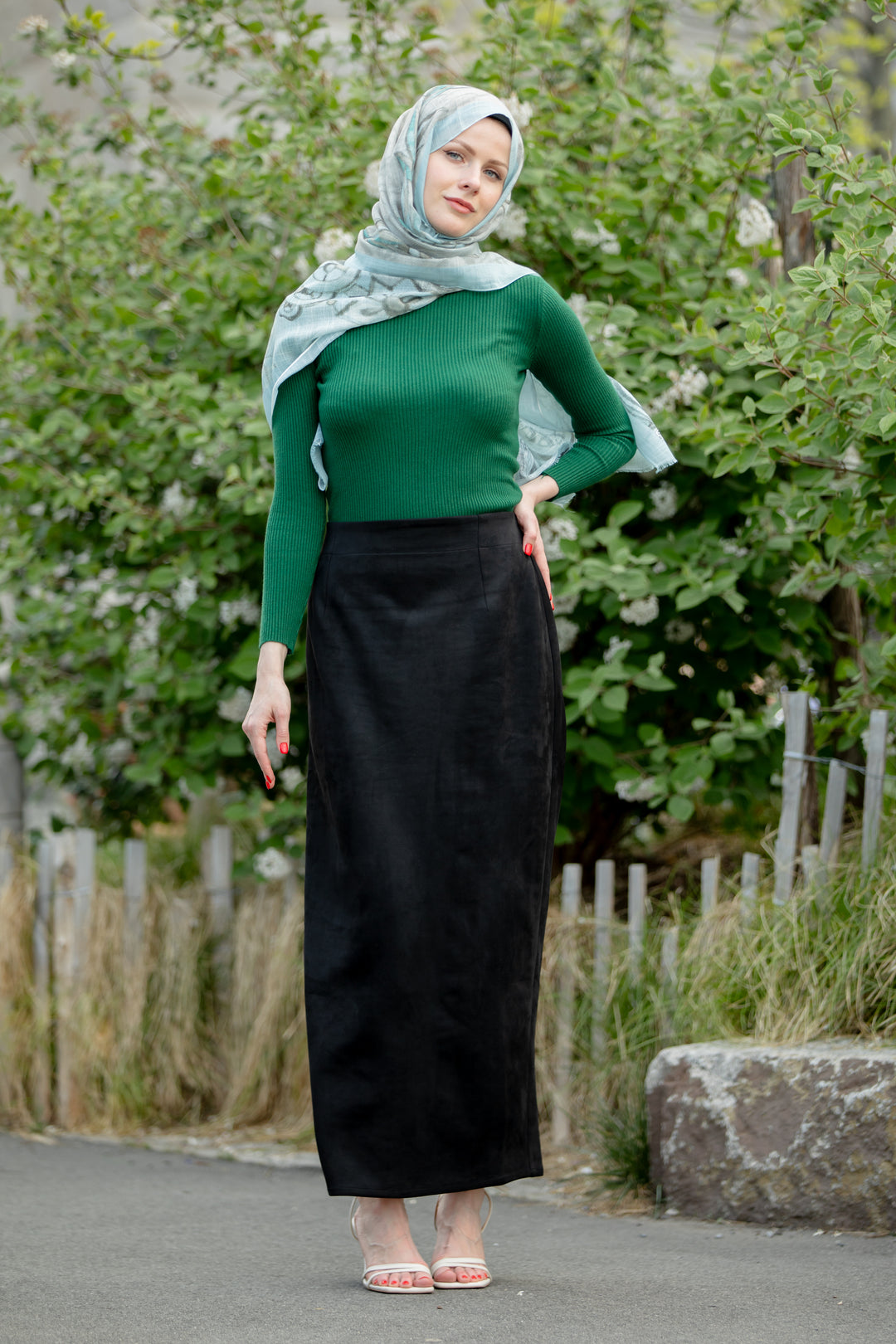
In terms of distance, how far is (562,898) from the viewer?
415 cm

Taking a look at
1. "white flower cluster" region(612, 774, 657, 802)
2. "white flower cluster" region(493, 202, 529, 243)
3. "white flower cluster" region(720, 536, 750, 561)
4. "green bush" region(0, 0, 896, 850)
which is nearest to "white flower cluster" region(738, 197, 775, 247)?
"green bush" region(0, 0, 896, 850)

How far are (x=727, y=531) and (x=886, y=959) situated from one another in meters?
1.48

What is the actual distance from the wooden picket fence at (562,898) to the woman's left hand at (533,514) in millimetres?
1230

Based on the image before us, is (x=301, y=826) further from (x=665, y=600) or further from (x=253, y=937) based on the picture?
(x=665, y=600)

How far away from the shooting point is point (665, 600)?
4242mm

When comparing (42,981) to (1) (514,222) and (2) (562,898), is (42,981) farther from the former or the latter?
(1) (514,222)

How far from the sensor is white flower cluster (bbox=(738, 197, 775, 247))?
402 cm

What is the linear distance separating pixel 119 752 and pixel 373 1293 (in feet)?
9.82

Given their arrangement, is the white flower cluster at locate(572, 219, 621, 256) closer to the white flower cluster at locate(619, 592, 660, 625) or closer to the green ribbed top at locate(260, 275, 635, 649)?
the white flower cluster at locate(619, 592, 660, 625)

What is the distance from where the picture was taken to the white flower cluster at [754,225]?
4023 millimetres

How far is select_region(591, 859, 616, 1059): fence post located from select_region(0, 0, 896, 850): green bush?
25 centimetres

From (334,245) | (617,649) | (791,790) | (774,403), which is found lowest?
(791,790)

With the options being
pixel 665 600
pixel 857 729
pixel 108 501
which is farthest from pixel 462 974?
pixel 108 501

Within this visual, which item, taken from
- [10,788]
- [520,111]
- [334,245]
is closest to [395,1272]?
[334,245]
